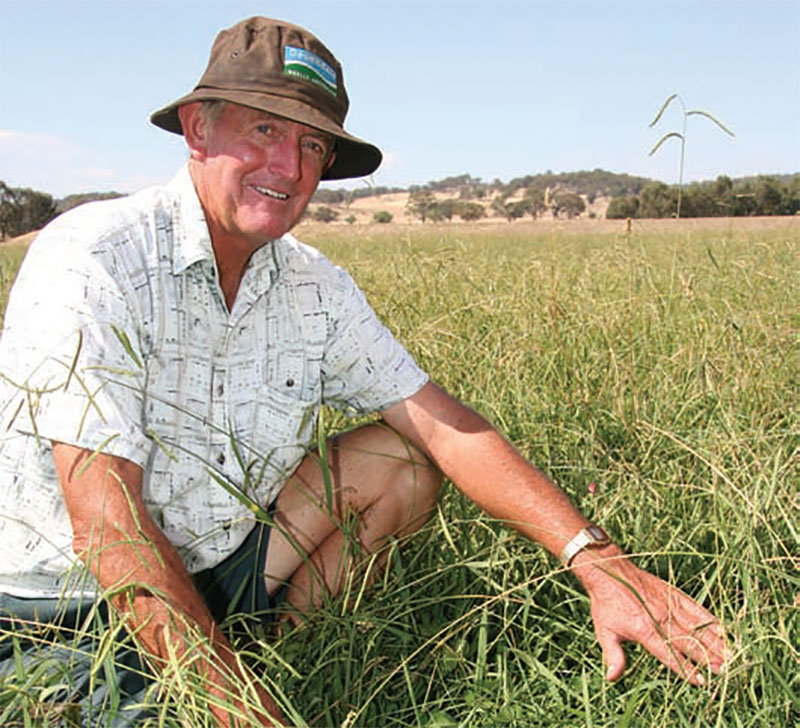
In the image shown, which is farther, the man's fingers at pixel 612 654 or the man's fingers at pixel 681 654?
the man's fingers at pixel 612 654

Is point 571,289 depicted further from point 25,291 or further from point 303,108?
point 25,291

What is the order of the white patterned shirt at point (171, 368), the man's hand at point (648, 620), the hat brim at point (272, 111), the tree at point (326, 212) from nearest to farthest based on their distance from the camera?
the white patterned shirt at point (171, 368) < the man's hand at point (648, 620) < the hat brim at point (272, 111) < the tree at point (326, 212)

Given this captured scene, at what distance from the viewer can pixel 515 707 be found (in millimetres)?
1537

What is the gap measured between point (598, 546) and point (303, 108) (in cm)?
99

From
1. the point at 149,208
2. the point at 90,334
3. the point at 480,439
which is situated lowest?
the point at 480,439

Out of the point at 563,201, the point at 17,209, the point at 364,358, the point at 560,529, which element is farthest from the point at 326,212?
the point at 17,209

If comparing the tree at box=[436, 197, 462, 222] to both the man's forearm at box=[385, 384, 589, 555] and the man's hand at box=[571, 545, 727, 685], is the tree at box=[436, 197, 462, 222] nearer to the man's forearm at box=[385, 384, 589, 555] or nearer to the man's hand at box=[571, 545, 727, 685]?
the man's forearm at box=[385, 384, 589, 555]

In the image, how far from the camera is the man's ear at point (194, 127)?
1.74 meters

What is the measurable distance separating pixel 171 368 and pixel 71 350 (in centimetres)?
31

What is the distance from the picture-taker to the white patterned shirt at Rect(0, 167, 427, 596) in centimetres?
139

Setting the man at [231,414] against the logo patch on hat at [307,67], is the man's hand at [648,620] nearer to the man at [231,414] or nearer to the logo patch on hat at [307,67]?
the man at [231,414]

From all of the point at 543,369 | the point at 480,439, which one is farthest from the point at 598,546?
the point at 543,369

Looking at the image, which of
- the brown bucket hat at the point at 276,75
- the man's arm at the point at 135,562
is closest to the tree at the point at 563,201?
the brown bucket hat at the point at 276,75

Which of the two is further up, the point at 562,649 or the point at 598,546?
the point at 598,546
